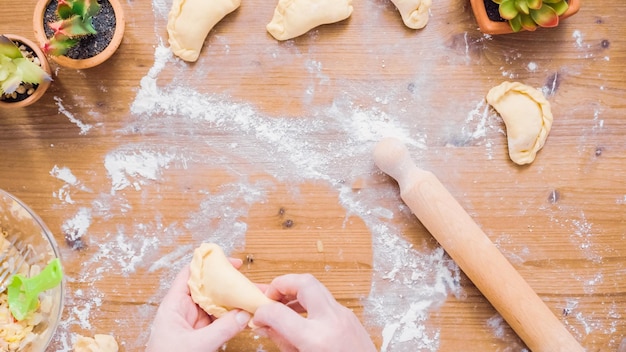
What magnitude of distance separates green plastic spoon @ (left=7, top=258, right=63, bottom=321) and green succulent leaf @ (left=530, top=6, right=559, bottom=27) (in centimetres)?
99

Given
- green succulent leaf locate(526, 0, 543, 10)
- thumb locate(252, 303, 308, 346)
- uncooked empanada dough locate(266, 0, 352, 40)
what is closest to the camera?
thumb locate(252, 303, 308, 346)

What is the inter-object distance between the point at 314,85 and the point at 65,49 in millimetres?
485

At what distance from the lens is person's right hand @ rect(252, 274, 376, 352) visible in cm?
104

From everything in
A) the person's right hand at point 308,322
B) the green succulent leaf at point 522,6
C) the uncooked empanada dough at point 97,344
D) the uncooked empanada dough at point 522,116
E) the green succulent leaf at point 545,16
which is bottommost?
the uncooked empanada dough at point 97,344

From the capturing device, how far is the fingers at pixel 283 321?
3.40 ft

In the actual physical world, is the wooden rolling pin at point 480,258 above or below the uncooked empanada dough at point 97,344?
above

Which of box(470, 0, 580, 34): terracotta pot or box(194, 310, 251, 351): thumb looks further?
box(470, 0, 580, 34): terracotta pot

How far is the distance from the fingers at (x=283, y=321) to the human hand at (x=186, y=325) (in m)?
0.06

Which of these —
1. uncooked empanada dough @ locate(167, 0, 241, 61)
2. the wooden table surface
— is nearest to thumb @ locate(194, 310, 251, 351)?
the wooden table surface

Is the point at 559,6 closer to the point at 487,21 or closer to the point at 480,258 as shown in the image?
the point at 487,21

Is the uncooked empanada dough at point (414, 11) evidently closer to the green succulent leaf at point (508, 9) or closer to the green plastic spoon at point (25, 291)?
the green succulent leaf at point (508, 9)

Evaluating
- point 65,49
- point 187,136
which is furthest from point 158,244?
point 65,49

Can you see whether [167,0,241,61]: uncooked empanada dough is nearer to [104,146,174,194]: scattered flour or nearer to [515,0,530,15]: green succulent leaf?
[104,146,174,194]: scattered flour

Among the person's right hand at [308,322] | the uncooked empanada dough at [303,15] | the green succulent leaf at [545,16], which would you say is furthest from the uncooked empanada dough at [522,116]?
the person's right hand at [308,322]
